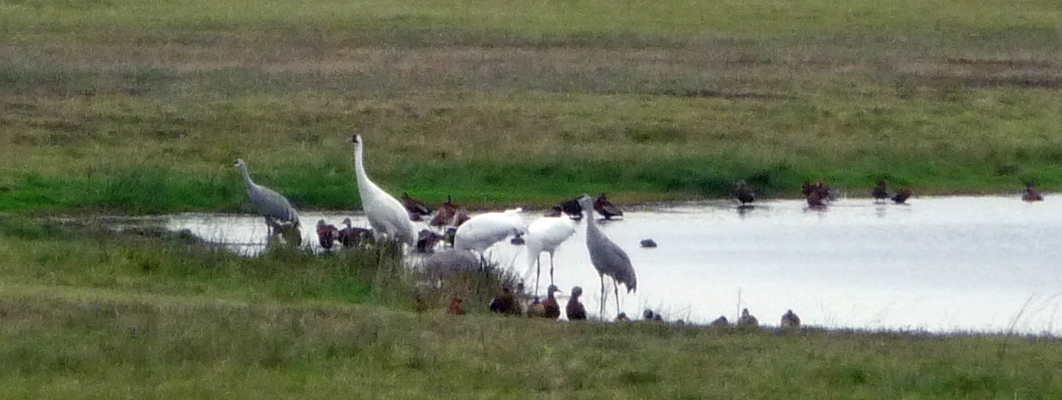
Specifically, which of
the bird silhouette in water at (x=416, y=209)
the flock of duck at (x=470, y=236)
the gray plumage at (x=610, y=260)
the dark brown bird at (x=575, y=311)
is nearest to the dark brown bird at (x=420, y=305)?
the flock of duck at (x=470, y=236)

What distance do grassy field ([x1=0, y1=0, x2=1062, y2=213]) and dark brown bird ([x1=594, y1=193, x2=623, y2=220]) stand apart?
1849 millimetres

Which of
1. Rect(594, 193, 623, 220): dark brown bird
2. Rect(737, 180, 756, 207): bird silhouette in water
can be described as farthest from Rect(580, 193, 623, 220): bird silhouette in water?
Rect(737, 180, 756, 207): bird silhouette in water

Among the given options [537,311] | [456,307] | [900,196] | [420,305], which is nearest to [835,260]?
[900,196]

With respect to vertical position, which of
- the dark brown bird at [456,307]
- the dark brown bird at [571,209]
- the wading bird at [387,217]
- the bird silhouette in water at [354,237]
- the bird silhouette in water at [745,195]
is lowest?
the dark brown bird at [456,307]

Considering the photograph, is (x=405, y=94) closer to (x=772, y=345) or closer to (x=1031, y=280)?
(x=1031, y=280)

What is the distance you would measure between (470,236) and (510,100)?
14725 mm

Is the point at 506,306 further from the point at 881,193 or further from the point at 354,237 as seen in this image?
the point at 881,193

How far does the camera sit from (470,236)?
1700 cm

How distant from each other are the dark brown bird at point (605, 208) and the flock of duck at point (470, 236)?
12mm

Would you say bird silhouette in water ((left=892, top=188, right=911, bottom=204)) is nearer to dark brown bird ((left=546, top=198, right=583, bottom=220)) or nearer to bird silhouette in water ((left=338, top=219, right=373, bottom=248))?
dark brown bird ((left=546, top=198, right=583, bottom=220))

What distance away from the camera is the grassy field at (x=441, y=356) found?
9.60 m

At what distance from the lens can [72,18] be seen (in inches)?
1866

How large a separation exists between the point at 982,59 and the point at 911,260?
24638mm

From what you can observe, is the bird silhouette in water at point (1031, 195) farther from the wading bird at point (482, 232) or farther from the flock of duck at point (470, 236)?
the wading bird at point (482, 232)
